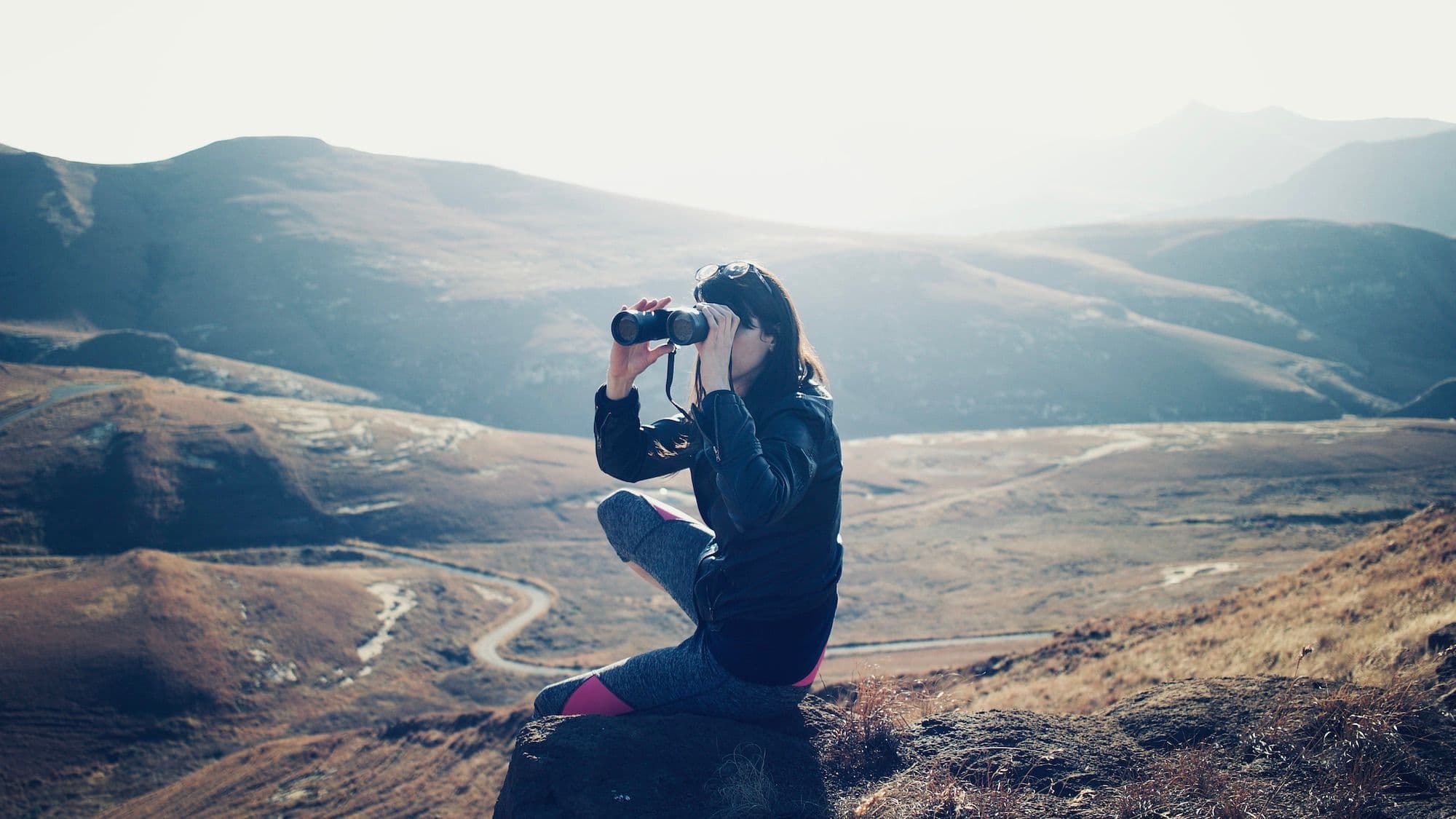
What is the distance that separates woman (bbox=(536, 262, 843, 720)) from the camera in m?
2.96

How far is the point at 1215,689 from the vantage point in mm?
4254

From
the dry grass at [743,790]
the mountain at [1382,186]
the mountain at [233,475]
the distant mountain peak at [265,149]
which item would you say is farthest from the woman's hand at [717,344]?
the mountain at [1382,186]

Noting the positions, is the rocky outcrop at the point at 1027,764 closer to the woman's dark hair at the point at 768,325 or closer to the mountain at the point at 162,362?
the woman's dark hair at the point at 768,325

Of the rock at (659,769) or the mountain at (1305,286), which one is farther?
the mountain at (1305,286)

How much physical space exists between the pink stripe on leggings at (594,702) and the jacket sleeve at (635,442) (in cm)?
98

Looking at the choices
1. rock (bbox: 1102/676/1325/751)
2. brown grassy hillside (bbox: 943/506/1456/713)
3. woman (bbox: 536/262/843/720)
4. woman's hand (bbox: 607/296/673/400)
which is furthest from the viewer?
brown grassy hillside (bbox: 943/506/1456/713)

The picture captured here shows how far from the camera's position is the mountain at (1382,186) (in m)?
171

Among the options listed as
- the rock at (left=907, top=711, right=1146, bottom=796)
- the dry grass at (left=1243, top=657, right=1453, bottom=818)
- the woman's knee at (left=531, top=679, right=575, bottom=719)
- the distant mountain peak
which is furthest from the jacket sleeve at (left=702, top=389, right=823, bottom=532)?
the distant mountain peak

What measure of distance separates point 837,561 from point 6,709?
80.3 feet

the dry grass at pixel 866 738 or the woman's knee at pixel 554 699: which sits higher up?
the woman's knee at pixel 554 699

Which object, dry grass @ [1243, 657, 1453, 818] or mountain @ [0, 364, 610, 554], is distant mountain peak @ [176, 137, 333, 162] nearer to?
mountain @ [0, 364, 610, 554]

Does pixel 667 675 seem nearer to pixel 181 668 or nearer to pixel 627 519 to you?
pixel 627 519

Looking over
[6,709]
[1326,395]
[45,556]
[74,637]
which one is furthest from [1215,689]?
[1326,395]

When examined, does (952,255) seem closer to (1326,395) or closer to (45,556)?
(1326,395)
